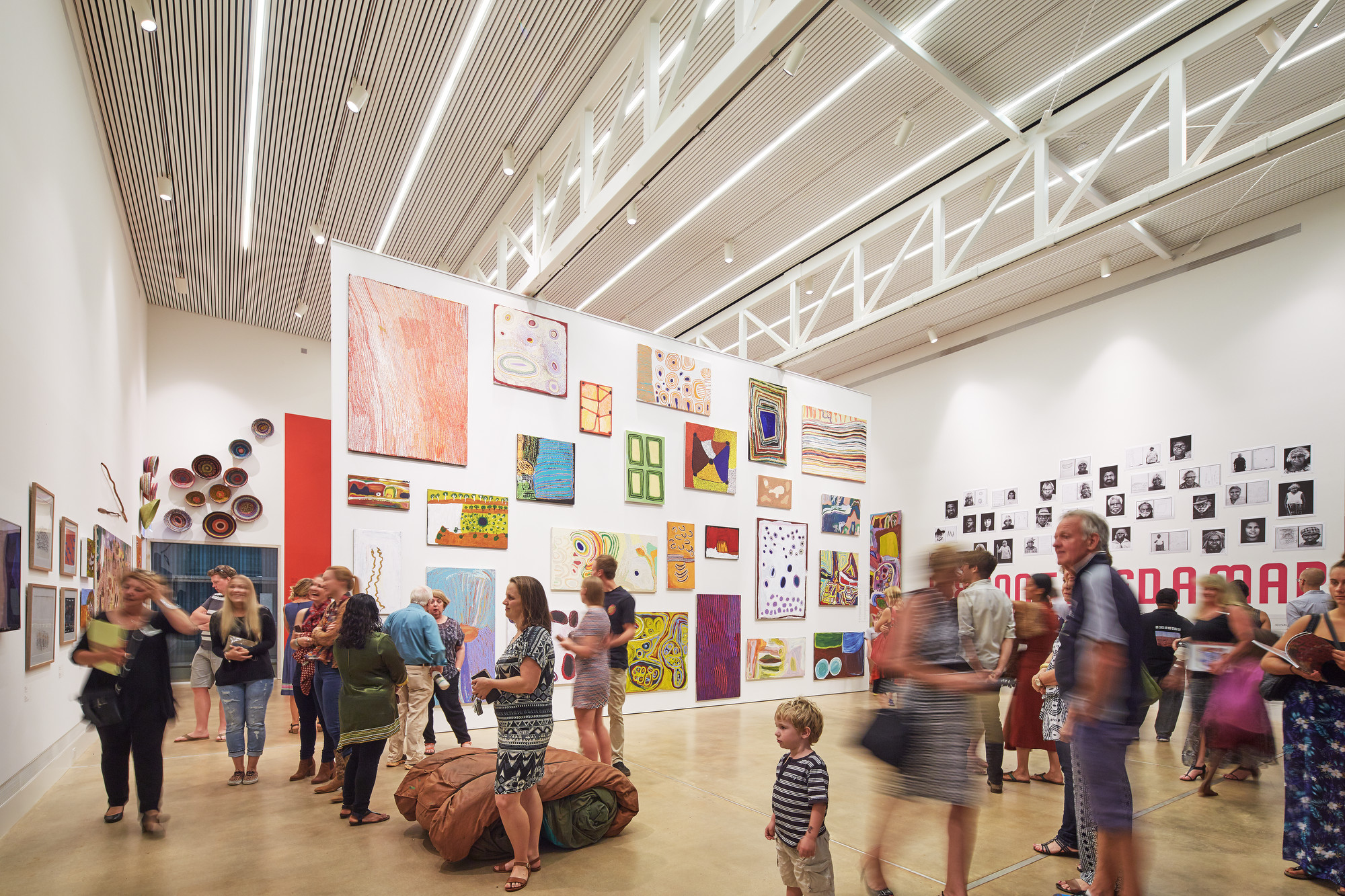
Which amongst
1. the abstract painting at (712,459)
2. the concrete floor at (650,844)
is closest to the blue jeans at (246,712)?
the concrete floor at (650,844)

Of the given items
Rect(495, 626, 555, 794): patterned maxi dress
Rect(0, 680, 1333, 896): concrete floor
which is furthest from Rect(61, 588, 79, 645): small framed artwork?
Rect(495, 626, 555, 794): patterned maxi dress

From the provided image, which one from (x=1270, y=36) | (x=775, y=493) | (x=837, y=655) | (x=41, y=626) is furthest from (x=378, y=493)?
(x=1270, y=36)

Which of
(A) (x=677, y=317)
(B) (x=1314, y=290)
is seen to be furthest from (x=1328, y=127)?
(A) (x=677, y=317)

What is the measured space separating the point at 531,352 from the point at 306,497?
7.03 meters

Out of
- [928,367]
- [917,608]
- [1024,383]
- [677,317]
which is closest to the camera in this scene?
[917,608]

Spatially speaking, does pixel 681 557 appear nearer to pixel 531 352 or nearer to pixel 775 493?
pixel 775 493

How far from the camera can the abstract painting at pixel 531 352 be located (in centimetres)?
791

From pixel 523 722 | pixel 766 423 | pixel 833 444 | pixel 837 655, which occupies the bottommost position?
pixel 837 655

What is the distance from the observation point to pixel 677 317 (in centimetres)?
1277

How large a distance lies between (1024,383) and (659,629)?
7.55m

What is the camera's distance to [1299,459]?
8.64 meters

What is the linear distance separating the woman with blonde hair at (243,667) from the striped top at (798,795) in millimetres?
3877

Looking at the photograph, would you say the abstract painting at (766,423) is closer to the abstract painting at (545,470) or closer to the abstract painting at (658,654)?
the abstract painting at (658,654)

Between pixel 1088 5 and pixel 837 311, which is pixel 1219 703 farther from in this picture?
pixel 837 311
